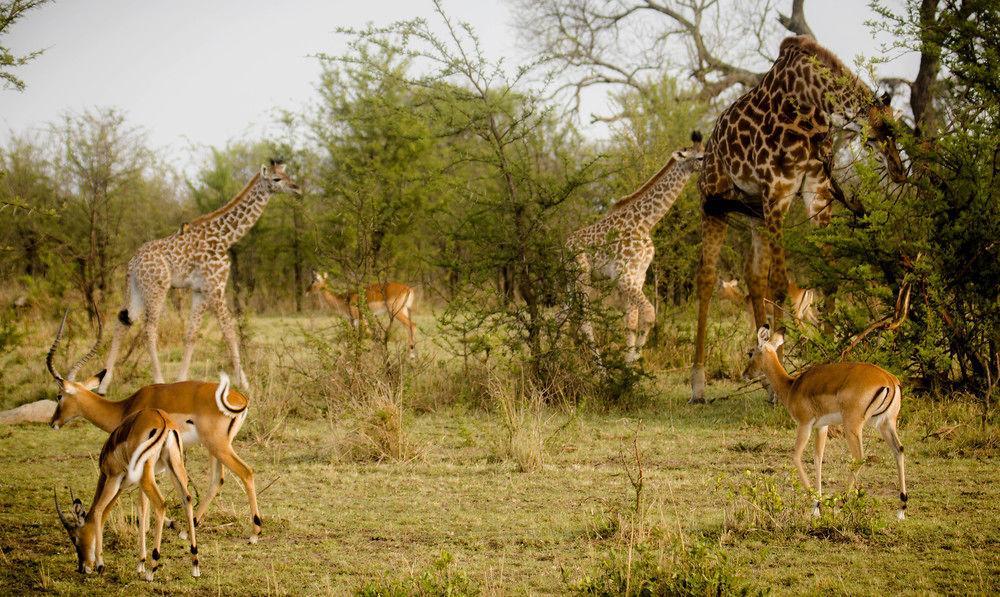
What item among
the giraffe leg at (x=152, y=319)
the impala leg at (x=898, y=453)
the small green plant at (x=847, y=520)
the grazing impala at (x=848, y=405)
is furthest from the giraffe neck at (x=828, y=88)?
the giraffe leg at (x=152, y=319)

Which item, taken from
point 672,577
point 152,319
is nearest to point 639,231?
point 152,319

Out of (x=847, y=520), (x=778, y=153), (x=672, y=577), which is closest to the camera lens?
(x=672, y=577)

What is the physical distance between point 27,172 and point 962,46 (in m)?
20.9

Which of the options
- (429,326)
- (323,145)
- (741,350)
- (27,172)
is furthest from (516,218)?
(27,172)

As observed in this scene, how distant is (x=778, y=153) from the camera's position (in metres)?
9.40

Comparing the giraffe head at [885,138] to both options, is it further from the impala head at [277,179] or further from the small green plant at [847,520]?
the impala head at [277,179]

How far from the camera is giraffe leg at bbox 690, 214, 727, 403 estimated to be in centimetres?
1013

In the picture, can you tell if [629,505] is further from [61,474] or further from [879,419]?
[61,474]

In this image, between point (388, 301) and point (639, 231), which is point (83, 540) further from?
point (388, 301)

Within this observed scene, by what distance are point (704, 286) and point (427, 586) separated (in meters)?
6.45

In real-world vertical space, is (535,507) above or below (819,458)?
below

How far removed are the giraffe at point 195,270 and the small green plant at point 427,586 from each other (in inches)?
273

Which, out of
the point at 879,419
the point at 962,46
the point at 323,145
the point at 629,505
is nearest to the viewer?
the point at 879,419

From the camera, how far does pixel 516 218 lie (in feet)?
34.2
